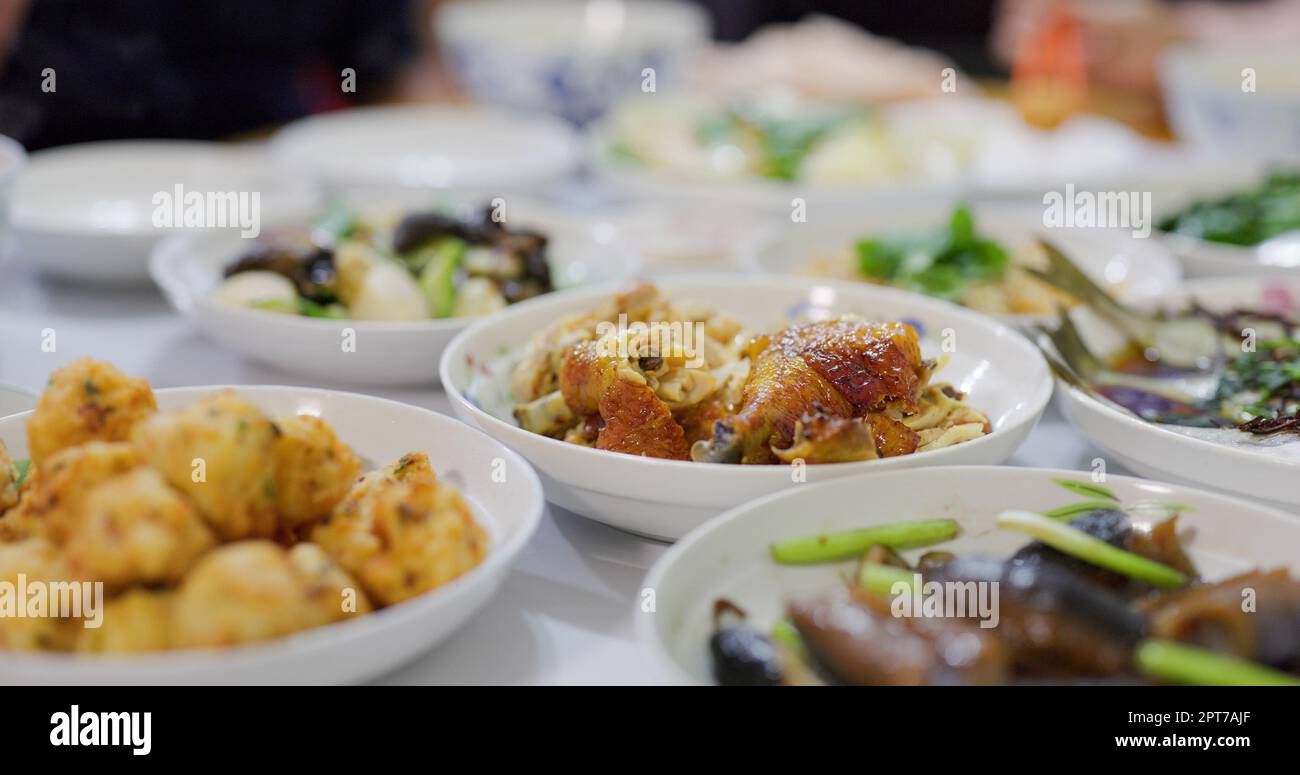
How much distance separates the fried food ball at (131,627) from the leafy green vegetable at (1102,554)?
38.0 inches

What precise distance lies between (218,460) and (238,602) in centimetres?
17

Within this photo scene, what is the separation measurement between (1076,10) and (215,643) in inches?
209

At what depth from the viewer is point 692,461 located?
148 centimetres

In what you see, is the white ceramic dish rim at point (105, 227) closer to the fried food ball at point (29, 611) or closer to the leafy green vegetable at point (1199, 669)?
the fried food ball at point (29, 611)

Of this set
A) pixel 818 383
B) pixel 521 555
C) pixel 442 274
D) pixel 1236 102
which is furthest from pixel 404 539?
pixel 1236 102

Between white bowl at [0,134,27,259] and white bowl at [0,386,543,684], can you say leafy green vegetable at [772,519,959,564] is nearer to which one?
white bowl at [0,386,543,684]

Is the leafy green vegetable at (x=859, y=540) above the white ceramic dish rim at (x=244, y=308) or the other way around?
the other way around

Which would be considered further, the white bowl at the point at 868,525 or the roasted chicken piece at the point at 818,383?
the roasted chicken piece at the point at 818,383

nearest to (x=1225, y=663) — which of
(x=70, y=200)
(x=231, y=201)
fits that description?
(x=231, y=201)

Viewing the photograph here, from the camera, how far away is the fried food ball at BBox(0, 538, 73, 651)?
1057mm

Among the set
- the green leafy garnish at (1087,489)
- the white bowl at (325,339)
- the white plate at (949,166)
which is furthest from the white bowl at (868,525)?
the white plate at (949,166)

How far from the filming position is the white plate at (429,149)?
325 centimetres

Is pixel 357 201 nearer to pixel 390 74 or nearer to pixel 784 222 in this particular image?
pixel 784 222

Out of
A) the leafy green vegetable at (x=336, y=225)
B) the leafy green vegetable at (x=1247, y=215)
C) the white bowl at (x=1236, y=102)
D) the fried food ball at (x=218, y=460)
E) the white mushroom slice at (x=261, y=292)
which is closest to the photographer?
the fried food ball at (x=218, y=460)
